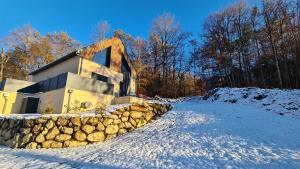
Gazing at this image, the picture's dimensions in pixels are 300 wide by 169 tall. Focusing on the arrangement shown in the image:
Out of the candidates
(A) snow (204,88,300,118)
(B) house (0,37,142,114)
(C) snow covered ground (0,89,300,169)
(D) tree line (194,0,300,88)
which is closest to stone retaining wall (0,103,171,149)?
(C) snow covered ground (0,89,300,169)

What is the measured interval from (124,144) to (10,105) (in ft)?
41.2

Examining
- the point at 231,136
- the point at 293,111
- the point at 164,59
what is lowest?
the point at 231,136

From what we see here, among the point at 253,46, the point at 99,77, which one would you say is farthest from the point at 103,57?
the point at 253,46

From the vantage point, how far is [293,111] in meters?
9.94

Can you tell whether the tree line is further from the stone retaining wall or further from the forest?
the stone retaining wall

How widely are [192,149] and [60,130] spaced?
524 centimetres

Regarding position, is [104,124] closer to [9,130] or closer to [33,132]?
[33,132]

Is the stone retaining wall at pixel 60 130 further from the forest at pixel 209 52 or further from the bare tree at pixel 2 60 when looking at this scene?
the bare tree at pixel 2 60

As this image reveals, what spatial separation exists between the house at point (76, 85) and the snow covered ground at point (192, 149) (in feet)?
16.4

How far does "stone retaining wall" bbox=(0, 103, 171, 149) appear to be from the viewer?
7512 millimetres

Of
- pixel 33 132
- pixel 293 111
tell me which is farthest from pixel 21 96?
pixel 293 111

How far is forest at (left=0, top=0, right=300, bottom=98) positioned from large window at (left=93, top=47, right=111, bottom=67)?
38.9 ft

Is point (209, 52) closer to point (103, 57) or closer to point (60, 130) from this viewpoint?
point (103, 57)

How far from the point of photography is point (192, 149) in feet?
19.2
